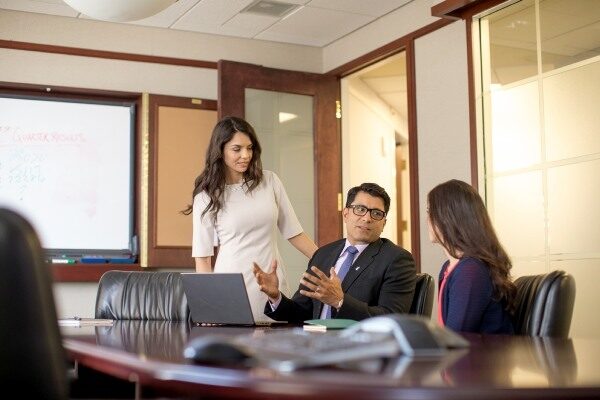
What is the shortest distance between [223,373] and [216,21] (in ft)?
15.9

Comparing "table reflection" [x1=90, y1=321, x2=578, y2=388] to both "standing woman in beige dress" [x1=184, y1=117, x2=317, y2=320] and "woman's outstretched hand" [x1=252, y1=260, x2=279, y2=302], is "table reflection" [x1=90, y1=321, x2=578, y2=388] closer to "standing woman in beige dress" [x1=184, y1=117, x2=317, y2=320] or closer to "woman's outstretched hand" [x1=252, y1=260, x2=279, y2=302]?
"woman's outstretched hand" [x1=252, y1=260, x2=279, y2=302]

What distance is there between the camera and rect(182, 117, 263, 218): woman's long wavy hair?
344 centimetres

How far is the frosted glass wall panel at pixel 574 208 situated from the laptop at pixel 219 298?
2017mm

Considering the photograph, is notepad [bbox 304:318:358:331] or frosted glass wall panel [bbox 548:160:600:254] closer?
notepad [bbox 304:318:358:331]

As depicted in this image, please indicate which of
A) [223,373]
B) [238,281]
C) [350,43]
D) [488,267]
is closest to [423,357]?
[223,373]

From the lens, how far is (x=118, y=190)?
5.66m

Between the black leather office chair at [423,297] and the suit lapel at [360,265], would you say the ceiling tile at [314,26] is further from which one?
the black leather office chair at [423,297]

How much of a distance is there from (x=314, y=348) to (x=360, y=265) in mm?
1675

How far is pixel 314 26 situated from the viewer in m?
5.84

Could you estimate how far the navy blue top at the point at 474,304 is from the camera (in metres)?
2.12

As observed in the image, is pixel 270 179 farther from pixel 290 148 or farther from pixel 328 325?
pixel 290 148

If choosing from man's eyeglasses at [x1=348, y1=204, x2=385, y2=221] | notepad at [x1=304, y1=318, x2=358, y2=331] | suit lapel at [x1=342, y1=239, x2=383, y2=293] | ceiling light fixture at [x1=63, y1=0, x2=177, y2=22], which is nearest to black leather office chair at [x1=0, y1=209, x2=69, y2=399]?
notepad at [x1=304, y1=318, x2=358, y2=331]

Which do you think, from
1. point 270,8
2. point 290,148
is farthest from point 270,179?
point 290,148

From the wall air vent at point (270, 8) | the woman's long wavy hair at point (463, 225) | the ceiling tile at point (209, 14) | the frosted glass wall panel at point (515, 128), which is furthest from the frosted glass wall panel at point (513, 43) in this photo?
the woman's long wavy hair at point (463, 225)
